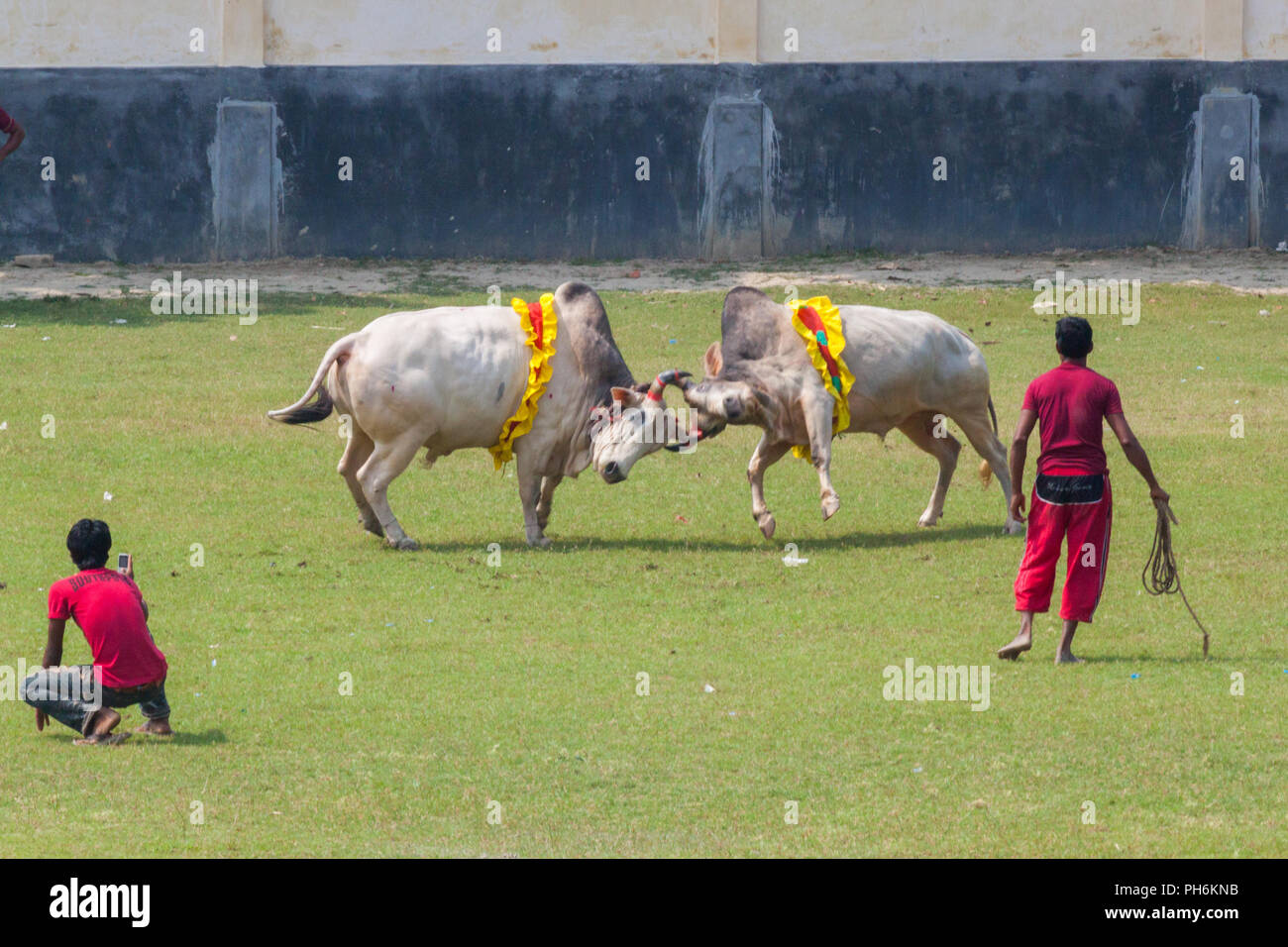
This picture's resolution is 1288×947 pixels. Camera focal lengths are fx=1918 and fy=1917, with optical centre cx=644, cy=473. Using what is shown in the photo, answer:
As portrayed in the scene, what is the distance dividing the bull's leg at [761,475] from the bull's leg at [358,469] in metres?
2.87

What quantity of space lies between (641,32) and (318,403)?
46.5ft

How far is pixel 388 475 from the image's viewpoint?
14406mm

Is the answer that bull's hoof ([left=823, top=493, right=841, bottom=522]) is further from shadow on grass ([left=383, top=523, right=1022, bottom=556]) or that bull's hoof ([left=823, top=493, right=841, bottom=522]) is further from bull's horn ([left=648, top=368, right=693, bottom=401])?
bull's horn ([left=648, top=368, right=693, bottom=401])

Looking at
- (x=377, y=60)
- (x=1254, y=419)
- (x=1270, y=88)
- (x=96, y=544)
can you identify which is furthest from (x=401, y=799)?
(x=1270, y=88)

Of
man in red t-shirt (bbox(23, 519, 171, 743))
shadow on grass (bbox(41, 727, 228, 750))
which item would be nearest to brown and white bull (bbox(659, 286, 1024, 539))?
shadow on grass (bbox(41, 727, 228, 750))

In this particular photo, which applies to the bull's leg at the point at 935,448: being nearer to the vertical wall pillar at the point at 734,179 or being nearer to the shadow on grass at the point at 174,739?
the shadow on grass at the point at 174,739

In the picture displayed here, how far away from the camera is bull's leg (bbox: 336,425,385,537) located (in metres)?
14.7

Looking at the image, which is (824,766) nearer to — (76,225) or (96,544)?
(96,544)

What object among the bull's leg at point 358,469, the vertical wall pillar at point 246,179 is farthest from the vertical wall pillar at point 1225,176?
the bull's leg at point 358,469

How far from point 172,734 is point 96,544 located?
105 centimetres

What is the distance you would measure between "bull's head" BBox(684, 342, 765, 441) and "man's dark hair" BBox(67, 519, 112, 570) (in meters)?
6.25

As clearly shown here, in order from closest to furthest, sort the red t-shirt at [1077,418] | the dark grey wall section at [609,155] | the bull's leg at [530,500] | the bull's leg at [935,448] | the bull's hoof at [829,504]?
the red t-shirt at [1077,418], the bull's hoof at [829,504], the bull's leg at [530,500], the bull's leg at [935,448], the dark grey wall section at [609,155]

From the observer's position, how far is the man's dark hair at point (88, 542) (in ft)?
30.1

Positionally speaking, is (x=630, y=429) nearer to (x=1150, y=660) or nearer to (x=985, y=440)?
(x=985, y=440)
